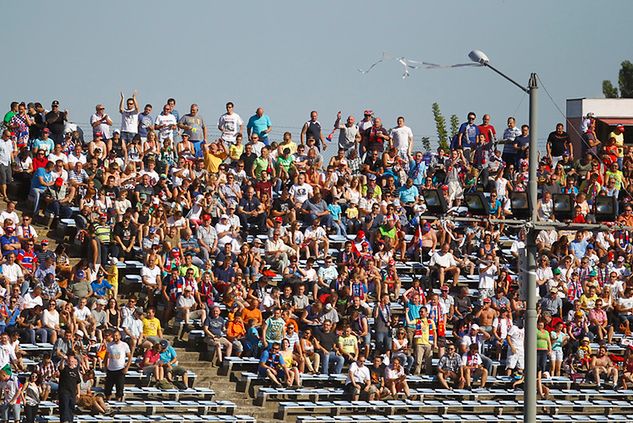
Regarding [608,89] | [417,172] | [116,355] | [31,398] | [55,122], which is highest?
[608,89]

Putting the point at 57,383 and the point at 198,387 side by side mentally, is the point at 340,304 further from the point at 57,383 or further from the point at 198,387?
the point at 57,383

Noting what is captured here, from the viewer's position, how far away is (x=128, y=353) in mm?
25438

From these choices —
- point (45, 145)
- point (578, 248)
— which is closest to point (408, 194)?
point (578, 248)

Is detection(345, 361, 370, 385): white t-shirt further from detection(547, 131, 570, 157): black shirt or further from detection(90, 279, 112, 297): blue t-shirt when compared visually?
detection(547, 131, 570, 157): black shirt

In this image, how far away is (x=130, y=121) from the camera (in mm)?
33188

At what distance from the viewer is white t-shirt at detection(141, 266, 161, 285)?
92.1 feet

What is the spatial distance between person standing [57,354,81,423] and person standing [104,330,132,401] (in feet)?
3.26

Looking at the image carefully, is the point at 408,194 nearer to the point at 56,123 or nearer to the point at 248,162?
the point at 248,162

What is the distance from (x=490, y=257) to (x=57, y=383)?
10.3 meters

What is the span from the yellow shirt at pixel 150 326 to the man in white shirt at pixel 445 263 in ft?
22.4

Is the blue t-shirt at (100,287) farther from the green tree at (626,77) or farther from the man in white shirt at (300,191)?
the green tree at (626,77)

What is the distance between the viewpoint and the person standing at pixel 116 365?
25062mm

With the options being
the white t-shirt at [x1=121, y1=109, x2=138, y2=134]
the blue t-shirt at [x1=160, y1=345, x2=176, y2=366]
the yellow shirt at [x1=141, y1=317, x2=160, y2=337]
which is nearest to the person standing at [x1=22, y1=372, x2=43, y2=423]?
the blue t-shirt at [x1=160, y1=345, x2=176, y2=366]

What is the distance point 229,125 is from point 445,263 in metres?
6.72
